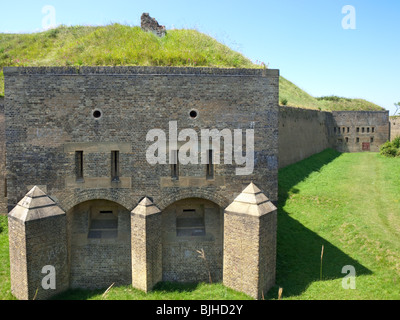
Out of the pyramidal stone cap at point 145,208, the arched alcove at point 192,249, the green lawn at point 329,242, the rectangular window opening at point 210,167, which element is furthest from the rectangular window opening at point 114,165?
the green lawn at point 329,242

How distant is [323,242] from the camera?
14242mm

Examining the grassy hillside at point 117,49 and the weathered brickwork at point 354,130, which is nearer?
the grassy hillside at point 117,49

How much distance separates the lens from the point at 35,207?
10.0 m

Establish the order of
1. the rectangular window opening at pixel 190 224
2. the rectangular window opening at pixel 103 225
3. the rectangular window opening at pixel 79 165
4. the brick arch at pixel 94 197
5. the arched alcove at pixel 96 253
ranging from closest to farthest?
the brick arch at pixel 94 197 < the rectangular window opening at pixel 79 165 < the arched alcove at pixel 96 253 < the rectangular window opening at pixel 103 225 < the rectangular window opening at pixel 190 224

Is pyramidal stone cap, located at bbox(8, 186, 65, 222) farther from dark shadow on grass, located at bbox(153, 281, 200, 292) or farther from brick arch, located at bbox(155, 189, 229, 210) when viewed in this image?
dark shadow on grass, located at bbox(153, 281, 200, 292)

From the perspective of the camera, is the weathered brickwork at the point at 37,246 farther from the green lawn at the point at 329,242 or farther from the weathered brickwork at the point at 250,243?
the weathered brickwork at the point at 250,243

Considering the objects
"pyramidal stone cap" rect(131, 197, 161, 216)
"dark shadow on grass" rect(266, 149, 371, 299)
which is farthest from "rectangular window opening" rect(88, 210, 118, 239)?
"dark shadow on grass" rect(266, 149, 371, 299)

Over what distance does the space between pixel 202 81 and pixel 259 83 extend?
7.19 feet

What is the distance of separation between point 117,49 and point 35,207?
24.8 feet

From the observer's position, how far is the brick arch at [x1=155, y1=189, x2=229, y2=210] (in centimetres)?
1104

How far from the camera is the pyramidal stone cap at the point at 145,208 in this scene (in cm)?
1052

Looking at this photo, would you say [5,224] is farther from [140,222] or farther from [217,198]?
[217,198]

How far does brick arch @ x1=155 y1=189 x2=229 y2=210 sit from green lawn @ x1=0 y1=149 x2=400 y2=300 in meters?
3.09

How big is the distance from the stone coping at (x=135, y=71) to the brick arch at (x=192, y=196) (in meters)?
4.50
